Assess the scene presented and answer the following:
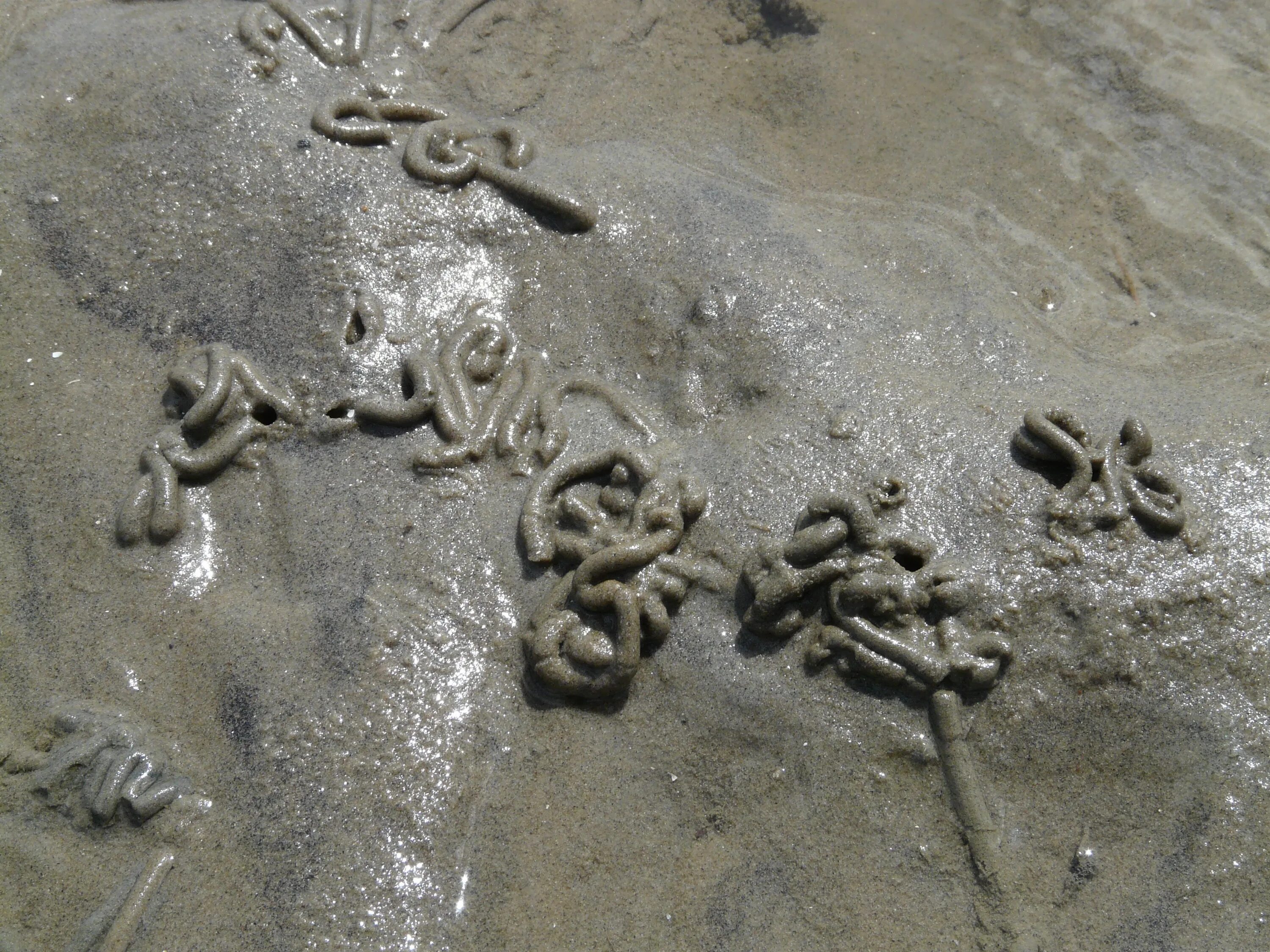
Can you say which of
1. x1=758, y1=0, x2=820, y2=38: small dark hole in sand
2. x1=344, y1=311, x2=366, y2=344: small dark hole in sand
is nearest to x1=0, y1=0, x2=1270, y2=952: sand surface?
x1=344, y1=311, x2=366, y2=344: small dark hole in sand

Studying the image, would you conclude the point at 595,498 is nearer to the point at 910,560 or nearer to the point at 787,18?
the point at 910,560

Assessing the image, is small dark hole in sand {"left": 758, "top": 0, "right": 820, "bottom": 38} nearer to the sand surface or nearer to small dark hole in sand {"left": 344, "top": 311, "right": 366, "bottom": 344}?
the sand surface

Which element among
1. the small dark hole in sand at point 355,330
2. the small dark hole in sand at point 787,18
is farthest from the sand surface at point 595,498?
the small dark hole in sand at point 787,18

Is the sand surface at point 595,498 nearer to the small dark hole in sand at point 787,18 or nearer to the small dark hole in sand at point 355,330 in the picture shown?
the small dark hole in sand at point 355,330

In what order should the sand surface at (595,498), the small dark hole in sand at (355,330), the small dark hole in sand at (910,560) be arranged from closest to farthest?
1. the sand surface at (595,498)
2. the small dark hole in sand at (910,560)
3. the small dark hole in sand at (355,330)

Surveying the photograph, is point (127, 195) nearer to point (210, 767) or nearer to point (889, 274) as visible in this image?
point (210, 767)

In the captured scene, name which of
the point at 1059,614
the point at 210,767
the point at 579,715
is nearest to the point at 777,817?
the point at 579,715

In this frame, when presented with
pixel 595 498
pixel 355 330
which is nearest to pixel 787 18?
pixel 355 330

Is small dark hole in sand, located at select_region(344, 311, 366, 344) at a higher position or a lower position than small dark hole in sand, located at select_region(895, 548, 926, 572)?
lower

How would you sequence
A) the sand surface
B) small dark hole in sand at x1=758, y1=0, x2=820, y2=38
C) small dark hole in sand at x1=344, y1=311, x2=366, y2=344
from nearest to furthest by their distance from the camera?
the sand surface
small dark hole in sand at x1=344, y1=311, x2=366, y2=344
small dark hole in sand at x1=758, y1=0, x2=820, y2=38
